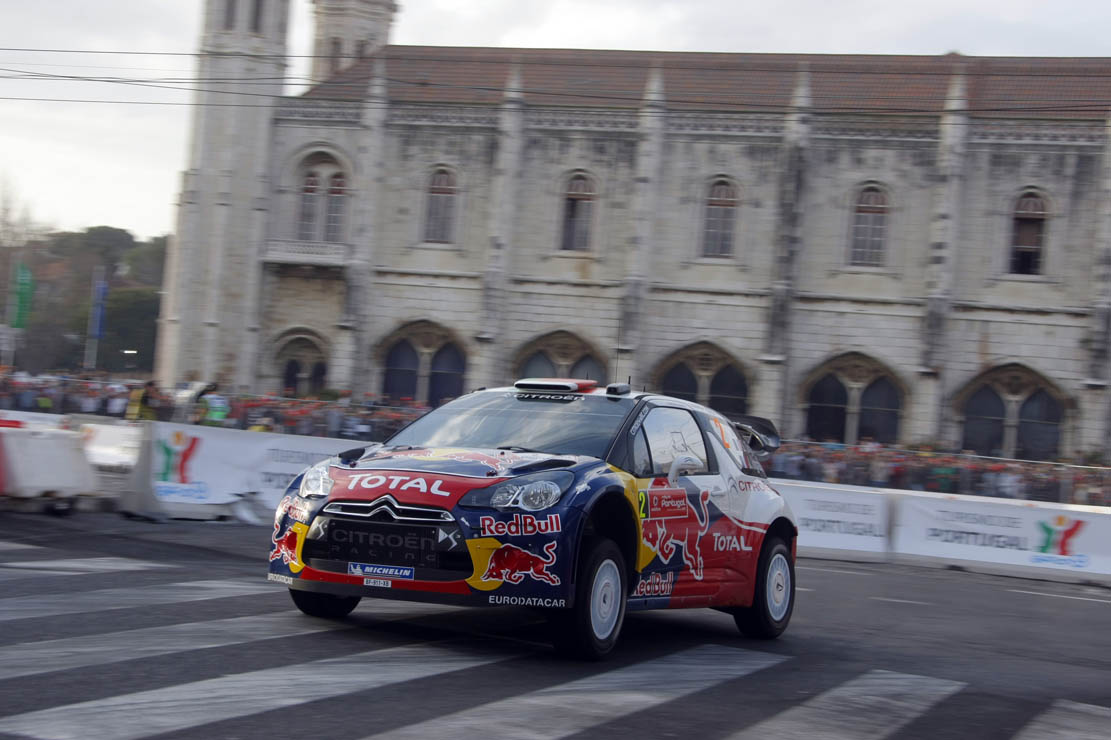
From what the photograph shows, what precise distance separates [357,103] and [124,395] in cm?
1498

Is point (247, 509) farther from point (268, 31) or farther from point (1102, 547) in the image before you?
point (268, 31)

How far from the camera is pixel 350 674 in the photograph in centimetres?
635

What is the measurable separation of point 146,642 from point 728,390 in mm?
34809

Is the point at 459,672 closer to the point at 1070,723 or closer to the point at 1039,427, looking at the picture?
the point at 1070,723

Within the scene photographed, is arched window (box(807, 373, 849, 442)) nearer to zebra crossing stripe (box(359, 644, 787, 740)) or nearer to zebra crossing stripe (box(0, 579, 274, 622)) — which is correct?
zebra crossing stripe (box(0, 579, 274, 622))

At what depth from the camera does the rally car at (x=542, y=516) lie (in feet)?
23.2

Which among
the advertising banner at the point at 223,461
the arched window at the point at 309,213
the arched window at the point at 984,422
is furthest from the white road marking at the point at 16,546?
the arched window at the point at 309,213

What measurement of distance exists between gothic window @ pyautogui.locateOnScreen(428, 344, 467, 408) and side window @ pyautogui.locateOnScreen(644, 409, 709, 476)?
3413 cm

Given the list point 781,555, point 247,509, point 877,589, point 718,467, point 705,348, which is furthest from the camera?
point 705,348

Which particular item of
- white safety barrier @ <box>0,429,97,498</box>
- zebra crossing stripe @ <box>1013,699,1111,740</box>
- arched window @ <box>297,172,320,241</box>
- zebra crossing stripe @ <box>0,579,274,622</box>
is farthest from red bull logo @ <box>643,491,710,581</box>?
arched window @ <box>297,172,320,241</box>

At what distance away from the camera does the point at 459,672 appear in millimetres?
6672

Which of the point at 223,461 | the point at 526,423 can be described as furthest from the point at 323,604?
the point at 223,461

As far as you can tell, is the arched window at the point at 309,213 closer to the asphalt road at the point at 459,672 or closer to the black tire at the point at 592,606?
the asphalt road at the point at 459,672

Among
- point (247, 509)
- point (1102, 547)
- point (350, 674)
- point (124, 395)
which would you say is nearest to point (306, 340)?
point (124, 395)
